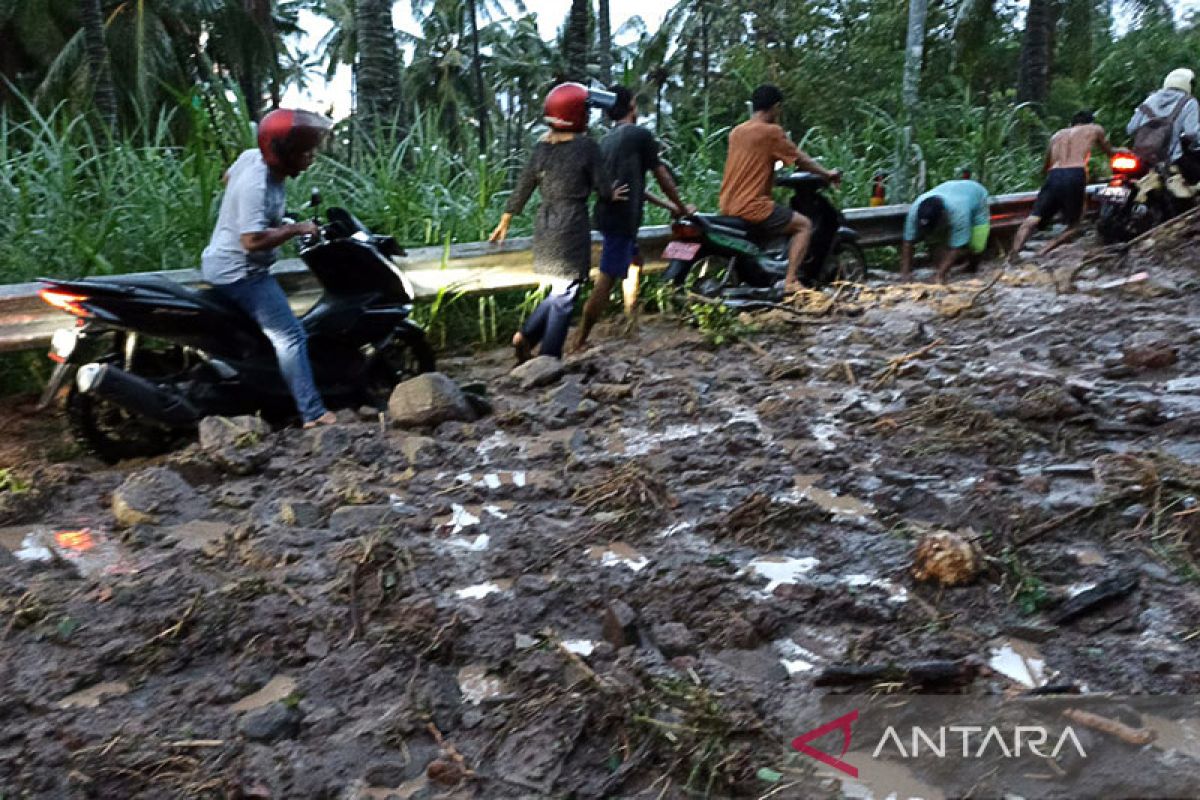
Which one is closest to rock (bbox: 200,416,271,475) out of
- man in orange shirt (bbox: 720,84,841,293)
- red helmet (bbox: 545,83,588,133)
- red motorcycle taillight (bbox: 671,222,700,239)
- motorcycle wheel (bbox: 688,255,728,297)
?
red helmet (bbox: 545,83,588,133)

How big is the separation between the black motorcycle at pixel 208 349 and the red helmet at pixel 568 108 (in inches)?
51.4

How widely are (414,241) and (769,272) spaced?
2807mm

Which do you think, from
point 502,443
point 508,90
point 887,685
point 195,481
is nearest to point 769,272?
point 502,443

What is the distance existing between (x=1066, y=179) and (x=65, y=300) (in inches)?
348

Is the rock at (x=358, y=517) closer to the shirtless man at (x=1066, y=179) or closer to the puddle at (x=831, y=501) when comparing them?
the puddle at (x=831, y=501)

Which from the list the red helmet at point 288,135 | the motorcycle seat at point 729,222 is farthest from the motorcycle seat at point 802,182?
the red helmet at point 288,135

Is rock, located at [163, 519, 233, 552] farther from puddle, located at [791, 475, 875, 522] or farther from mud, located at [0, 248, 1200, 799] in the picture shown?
puddle, located at [791, 475, 875, 522]

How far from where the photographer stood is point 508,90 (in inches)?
1740

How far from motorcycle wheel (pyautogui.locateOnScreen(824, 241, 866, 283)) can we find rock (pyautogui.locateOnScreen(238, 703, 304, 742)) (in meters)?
7.25

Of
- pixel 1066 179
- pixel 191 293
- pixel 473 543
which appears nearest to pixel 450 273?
pixel 191 293

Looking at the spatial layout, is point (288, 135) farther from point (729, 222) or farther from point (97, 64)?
point (97, 64)

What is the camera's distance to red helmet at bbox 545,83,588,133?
629 cm

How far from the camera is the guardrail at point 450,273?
16.7ft

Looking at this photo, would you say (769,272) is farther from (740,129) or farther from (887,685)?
(887,685)
